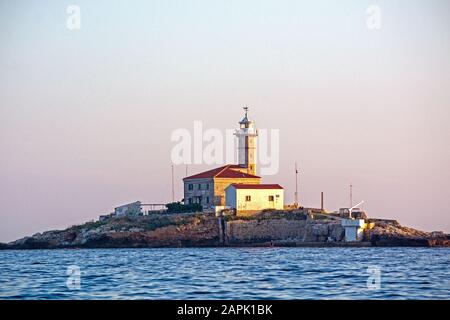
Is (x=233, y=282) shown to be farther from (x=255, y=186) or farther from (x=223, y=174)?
(x=223, y=174)

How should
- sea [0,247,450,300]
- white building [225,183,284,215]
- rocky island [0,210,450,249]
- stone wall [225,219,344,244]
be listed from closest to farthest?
sea [0,247,450,300] → rocky island [0,210,450,249] → stone wall [225,219,344,244] → white building [225,183,284,215]

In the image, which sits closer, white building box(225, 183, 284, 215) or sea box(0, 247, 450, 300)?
sea box(0, 247, 450, 300)

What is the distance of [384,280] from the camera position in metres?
42.4

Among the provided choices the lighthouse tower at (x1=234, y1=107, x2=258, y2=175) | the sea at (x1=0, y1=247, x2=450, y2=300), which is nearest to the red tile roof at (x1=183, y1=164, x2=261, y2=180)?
the lighthouse tower at (x1=234, y1=107, x2=258, y2=175)

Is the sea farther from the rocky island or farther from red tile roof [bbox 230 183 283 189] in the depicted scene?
red tile roof [bbox 230 183 283 189]

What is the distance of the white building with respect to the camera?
341 ft

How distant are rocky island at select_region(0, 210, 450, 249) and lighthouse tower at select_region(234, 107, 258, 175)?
8.73 metres

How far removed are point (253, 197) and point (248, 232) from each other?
4219 millimetres

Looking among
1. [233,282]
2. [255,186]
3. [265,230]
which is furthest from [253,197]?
[233,282]

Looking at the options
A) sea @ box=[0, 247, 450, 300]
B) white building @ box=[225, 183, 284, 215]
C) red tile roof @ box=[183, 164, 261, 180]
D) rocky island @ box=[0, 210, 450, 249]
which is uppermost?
red tile roof @ box=[183, 164, 261, 180]

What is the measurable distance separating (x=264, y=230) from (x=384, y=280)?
59933 mm

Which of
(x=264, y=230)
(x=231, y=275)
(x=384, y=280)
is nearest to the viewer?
(x=384, y=280)
